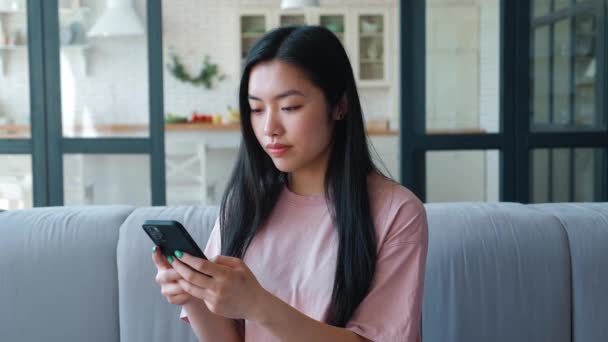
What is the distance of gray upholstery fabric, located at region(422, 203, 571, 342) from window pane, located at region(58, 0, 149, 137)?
181 cm

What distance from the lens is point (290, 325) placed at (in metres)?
1.13

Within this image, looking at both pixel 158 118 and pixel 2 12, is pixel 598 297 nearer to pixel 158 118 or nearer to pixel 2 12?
pixel 158 118

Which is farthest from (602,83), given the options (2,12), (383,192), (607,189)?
(2,12)

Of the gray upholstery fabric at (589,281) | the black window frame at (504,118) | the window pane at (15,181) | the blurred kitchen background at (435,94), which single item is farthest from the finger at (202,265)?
the window pane at (15,181)

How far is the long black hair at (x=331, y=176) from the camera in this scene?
1.26m

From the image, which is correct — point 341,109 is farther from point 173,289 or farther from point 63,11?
point 63,11

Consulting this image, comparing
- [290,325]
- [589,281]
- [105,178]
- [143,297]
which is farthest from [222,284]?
[105,178]

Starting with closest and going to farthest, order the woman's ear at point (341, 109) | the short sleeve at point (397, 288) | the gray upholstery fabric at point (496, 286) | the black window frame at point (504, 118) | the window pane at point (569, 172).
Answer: the short sleeve at point (397, 288) < the woman's ear at point (341, 109) < the gray upholstery fabric at point (496, 286) < the black window frame at point (504, 118) < the window pane at point (569, 172)

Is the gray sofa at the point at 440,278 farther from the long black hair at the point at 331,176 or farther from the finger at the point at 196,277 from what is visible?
the finger at the point at 196,277

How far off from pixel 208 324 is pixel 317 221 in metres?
0.29

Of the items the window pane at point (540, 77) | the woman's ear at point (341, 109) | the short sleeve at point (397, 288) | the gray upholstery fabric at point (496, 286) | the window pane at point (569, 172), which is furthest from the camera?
the window pane at point (569, 172)

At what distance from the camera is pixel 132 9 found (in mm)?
3256

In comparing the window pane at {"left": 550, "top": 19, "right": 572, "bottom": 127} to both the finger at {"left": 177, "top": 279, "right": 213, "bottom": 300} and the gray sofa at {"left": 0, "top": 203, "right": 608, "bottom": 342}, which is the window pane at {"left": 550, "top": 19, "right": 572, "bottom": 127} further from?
the finger at {"left": 177, "top": 279, "right": 213, "bottom": 300}

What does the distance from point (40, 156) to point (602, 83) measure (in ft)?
8.21
